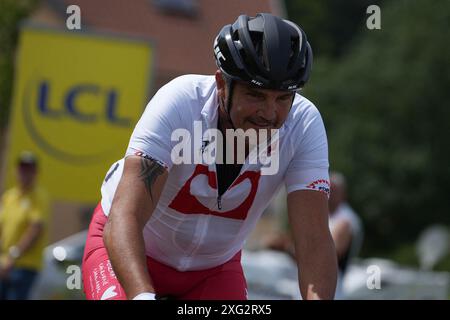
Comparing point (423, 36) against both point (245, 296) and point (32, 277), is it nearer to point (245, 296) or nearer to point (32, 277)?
point (32, 277)

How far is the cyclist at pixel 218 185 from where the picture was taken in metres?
Answer: 3.85

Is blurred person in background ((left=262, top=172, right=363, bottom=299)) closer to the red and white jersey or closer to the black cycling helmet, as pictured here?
the red and white jersey

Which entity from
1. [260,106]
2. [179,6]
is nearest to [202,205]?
[260,106]

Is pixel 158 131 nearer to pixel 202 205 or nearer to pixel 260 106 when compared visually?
pixel 260 106

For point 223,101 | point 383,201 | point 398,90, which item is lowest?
point 383,201

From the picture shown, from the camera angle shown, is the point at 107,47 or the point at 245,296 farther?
the point at 107,47

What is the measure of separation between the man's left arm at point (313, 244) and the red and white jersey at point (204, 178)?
54 mm

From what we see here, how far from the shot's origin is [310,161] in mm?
4227

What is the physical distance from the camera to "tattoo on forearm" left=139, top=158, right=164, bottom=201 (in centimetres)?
387

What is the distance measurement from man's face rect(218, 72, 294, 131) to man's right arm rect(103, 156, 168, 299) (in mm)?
381

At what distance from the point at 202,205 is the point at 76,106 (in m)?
9.03
